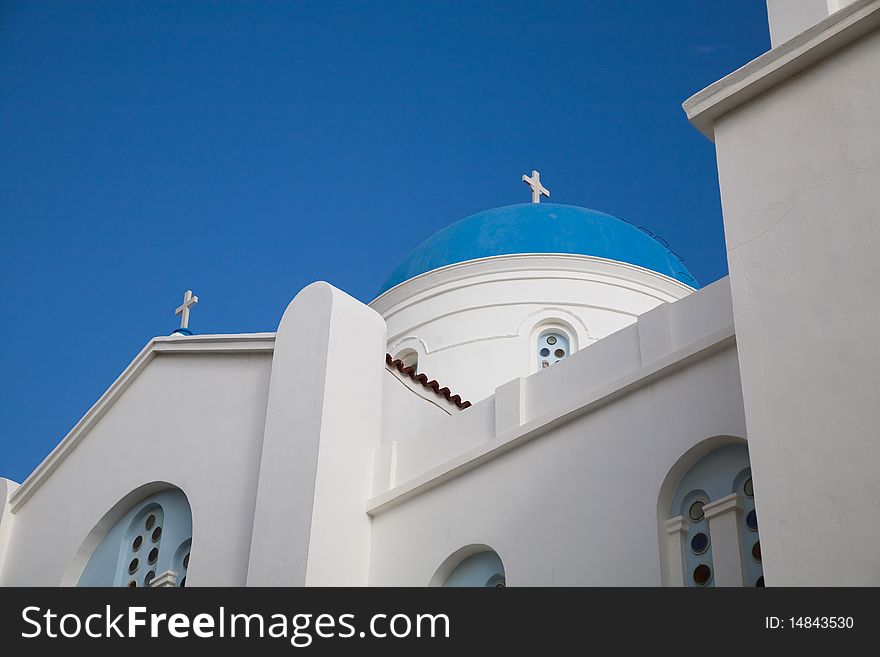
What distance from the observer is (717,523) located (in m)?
8.35

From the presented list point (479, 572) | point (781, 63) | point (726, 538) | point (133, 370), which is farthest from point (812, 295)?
point (133, 370)

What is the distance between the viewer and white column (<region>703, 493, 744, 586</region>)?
8.12 meters

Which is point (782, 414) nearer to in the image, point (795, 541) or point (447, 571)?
point (795, 541)

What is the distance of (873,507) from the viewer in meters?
6.28

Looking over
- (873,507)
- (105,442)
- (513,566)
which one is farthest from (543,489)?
(105,442)

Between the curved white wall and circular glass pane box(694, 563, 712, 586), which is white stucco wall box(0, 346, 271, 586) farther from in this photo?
the curved white wall

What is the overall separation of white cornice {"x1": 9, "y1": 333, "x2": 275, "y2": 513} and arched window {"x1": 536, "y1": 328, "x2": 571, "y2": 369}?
5.40 metres

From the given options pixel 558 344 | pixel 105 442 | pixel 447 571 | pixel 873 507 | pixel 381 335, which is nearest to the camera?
pixel 873 507

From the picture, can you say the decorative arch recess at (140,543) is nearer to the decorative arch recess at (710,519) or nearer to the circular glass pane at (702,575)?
the decorative arch recess at (710,519)

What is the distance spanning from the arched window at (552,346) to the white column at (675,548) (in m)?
7.78

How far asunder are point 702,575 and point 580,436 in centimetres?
162

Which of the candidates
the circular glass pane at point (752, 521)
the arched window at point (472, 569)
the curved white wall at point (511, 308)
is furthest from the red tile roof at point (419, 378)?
the circular glass pane at point (752, 521)

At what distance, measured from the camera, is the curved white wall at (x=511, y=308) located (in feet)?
53.8
